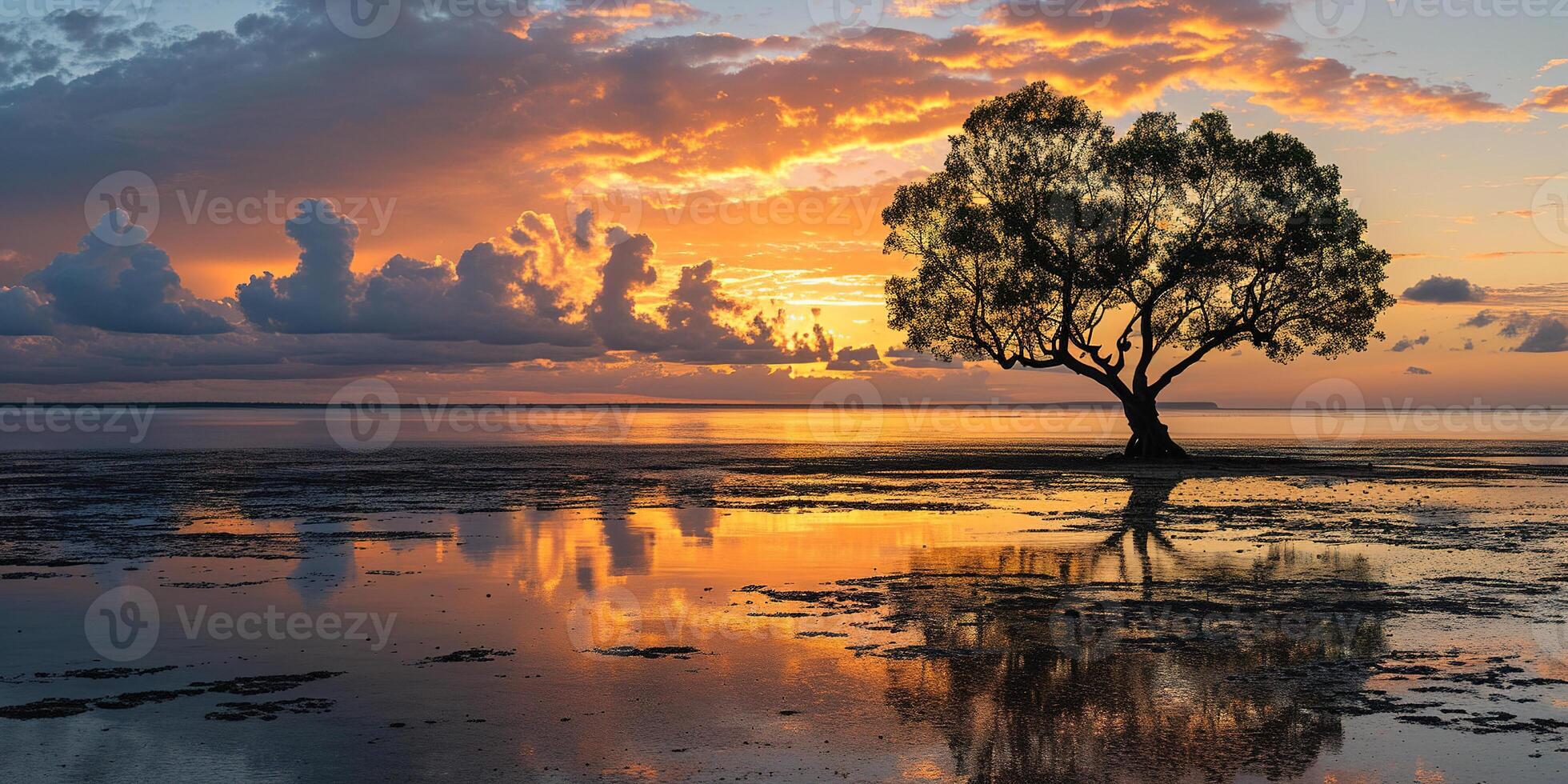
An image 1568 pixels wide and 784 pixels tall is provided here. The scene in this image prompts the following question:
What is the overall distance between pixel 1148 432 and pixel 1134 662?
1825 inches

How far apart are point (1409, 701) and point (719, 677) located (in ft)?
23.0

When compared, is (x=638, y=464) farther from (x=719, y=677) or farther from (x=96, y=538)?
(x=719, y=677)

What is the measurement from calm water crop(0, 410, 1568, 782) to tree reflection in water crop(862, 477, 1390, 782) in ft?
0.21

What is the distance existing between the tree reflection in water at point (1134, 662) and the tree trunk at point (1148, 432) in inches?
1424

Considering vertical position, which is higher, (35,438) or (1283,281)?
(1283,281)

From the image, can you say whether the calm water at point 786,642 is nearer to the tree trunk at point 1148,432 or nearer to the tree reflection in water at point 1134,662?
the tree reflection in water at point 1134,662

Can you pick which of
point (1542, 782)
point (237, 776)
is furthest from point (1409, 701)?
point (237, 776)

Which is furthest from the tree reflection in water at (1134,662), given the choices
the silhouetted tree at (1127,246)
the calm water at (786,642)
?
the silhouetted tree at (1127,246)

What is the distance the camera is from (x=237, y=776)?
29.4ft

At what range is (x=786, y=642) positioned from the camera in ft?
46.2

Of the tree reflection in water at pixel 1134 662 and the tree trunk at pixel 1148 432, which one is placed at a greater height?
the tree trunk at pixel 1148 432

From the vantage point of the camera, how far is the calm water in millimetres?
9516

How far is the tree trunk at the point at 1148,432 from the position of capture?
185 feet

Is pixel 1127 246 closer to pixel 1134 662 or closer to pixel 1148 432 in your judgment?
pixel 1148 432
